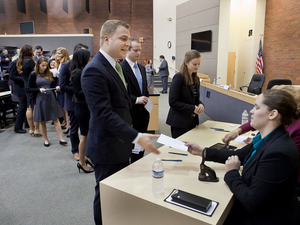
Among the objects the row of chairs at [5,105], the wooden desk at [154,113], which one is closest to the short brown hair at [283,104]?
the wooden desk at [154,113]

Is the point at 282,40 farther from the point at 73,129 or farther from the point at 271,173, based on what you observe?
the point at 271,173

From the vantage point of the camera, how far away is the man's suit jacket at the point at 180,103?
2.45 m

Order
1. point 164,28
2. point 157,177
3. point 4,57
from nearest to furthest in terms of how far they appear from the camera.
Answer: point 157,177
point 4,57
point 164,28

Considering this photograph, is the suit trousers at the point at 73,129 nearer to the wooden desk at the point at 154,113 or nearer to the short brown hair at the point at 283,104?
the wooden desk at the point at 154,113

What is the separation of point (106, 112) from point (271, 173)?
890mm

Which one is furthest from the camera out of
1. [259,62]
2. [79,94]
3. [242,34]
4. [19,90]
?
[242,34]

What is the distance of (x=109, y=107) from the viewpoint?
127 cm

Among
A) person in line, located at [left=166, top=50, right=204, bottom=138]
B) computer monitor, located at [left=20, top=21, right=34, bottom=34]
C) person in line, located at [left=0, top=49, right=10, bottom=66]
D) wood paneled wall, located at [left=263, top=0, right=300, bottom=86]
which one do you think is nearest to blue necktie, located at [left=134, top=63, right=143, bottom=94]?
person in line, located at [left=166, top=50, right=204, bottom=138]

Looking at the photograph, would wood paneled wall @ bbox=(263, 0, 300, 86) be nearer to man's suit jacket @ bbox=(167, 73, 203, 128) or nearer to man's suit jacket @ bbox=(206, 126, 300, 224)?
man's suit jacket @ bbox=(167, 73, 203, 128)

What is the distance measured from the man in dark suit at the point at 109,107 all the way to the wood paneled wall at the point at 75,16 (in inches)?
503

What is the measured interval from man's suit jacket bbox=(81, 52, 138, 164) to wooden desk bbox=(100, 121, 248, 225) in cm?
17

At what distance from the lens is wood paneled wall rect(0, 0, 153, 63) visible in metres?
13.4

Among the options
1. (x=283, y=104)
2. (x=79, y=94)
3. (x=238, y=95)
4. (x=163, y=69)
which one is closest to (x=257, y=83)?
(x=238, y=95)

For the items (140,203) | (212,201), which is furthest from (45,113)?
(212,201)
